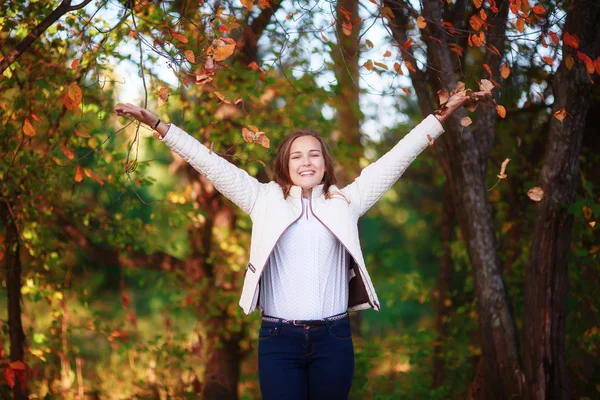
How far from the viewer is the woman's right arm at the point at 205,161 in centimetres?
275

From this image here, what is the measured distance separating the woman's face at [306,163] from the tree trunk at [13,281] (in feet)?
7.25

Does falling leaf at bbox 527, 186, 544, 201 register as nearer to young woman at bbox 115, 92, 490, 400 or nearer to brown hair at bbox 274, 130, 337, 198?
young woman at bbox 115, 92, 490, 400

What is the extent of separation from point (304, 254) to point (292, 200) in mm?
262

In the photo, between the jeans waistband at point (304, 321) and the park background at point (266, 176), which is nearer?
the jeans waistband at point (304, 321)

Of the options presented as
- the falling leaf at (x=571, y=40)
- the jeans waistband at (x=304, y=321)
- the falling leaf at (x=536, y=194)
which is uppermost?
the falling leaf at (x=571, y=40)

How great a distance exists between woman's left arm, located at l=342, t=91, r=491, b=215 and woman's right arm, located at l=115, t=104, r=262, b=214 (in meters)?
0.45

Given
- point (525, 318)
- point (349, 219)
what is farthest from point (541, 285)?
point (349, 219)

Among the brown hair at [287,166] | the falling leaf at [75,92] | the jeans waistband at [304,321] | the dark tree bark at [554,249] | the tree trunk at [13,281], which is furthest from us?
the tree trunk at [13,281]

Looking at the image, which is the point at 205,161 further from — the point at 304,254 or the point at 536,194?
the point at 536,194

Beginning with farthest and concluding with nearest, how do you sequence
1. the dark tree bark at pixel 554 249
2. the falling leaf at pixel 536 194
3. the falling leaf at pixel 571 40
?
the dark tree bark at pixel 554 249 → the falling leaf at pixel 536 194 → the falling leaf at pixel 571 40

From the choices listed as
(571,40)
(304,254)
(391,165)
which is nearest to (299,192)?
(304,254)

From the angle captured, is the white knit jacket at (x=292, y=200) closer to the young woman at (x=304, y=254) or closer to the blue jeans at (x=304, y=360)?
the young woman at (x=304, y=254)

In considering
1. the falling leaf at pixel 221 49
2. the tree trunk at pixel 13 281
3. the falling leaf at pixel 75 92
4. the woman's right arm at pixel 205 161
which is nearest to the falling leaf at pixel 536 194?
the woman's right arm at pixel 205 161

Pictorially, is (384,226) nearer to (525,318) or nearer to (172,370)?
(172,370)
